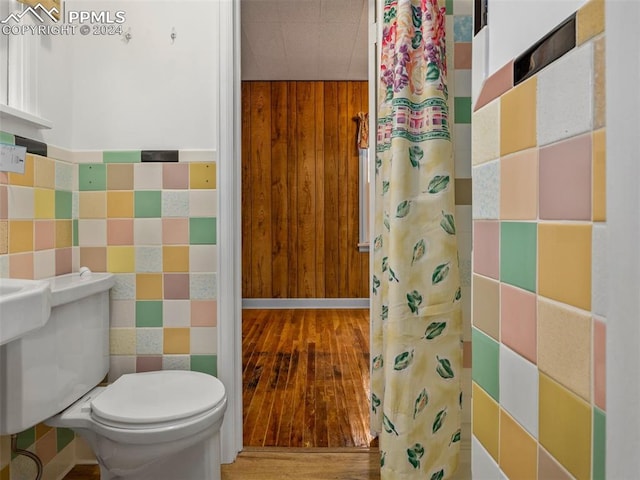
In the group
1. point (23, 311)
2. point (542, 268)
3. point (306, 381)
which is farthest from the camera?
point (306, 381)

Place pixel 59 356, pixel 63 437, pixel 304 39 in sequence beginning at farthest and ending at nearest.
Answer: pixel 304 39, pixel 63 437, pixel 59 356

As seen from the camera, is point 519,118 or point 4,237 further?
point 4,237

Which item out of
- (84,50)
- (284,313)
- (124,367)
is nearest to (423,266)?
(124,367)

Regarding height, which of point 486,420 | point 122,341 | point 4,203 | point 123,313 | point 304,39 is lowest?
point 122,341

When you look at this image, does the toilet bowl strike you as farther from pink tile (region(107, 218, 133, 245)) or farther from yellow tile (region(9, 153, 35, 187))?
yellow tile (region(9, 153, 35, 187))

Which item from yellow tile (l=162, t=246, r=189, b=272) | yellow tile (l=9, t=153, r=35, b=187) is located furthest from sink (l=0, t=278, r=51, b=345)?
yellow tile (l=162, t=246, r=189, b=272)

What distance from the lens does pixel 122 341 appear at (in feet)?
6.23

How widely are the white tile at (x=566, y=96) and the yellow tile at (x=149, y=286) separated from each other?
1730 millimetres

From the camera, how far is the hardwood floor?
215 centimetres

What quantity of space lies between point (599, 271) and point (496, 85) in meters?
0.28

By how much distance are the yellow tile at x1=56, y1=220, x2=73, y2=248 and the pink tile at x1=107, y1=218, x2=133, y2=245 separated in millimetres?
149

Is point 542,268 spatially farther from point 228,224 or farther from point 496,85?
point 228,224

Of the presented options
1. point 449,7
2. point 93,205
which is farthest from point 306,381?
point 449,7

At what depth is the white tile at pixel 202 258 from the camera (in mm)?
1890
